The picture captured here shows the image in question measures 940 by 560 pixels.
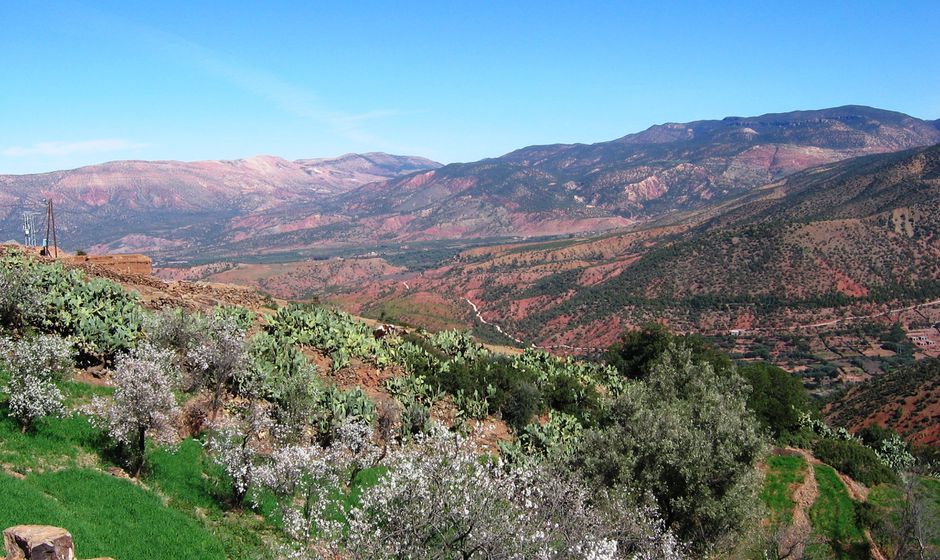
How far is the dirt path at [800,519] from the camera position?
19422 millimetres

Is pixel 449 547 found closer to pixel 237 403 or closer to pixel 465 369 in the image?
pixel 237 403

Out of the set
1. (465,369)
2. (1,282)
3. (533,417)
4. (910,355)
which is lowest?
(910,355)

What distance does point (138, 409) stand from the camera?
1340 centimetres

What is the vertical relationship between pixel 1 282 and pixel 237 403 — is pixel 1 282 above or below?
above

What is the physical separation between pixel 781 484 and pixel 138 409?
2555cm

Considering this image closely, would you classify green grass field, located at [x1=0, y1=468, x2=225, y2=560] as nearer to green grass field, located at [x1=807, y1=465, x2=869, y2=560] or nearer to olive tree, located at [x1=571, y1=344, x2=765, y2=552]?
olive tree, located at [x1=571, y1=344, x2=765, y2=552]

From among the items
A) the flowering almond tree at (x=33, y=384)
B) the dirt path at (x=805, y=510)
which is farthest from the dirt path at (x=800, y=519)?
the flowering almond tree at (x=33, y=384)

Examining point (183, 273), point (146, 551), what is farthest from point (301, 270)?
point (146, 551)

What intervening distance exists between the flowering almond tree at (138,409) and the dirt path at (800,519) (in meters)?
18.0

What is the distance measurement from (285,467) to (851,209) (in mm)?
129474

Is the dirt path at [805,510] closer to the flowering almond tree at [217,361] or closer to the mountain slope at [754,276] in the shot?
the flowering almond tree at [217,361]

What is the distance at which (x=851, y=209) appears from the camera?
116 metres

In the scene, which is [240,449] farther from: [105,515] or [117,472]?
[105,515]

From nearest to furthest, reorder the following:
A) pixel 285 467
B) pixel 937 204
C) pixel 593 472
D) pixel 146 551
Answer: pixel 146 551 < pixel 285 467 < pixel 593 472 < pixel 937 204
